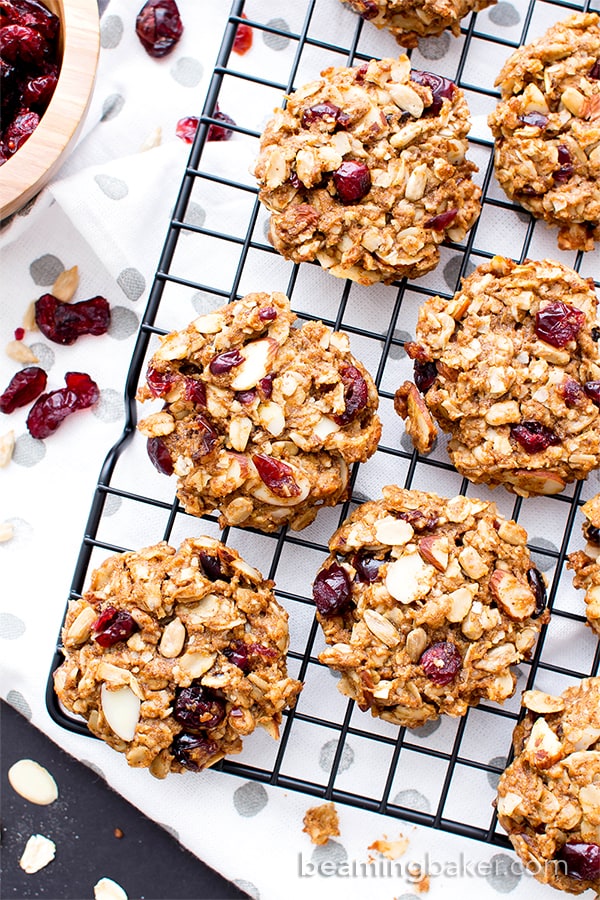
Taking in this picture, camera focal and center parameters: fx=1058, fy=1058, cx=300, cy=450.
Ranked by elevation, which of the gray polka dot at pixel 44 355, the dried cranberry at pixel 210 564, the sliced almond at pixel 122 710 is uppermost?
the gray polka dot at pixel 44 355

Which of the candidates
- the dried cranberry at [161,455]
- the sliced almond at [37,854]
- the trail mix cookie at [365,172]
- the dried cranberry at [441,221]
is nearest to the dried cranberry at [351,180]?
the trail mix cookie at [365,172]

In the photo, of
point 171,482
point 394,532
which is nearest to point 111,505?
point 171,482

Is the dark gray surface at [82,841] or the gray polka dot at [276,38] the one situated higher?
the gray polka dot at [276,38]

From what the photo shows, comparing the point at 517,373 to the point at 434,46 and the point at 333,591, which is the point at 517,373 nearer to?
the point at 333,591

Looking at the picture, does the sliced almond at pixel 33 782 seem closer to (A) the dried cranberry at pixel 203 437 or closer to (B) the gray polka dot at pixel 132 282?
(A) the dried cranberry at pixel 203 437

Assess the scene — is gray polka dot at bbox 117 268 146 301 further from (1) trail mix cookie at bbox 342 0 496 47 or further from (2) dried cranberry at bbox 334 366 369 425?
(1) trail mix cookie at bbox 342 0 496 47

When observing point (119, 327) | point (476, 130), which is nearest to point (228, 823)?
point (119, 327)

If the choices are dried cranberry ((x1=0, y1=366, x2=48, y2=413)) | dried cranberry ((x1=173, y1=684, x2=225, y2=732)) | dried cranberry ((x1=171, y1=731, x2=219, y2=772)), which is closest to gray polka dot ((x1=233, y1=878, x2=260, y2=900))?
dried cranberry ((x1=171, y1=731, x2=219, y2=772))

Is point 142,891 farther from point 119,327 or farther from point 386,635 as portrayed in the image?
point 119,327
